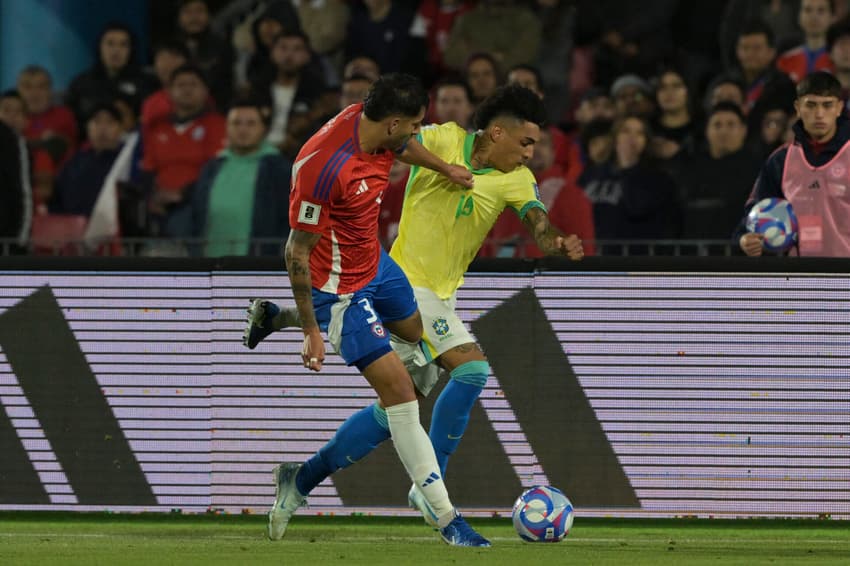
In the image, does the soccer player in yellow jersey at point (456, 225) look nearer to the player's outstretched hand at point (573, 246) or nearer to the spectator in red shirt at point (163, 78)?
the player's outstretched hand at point (573, 246)

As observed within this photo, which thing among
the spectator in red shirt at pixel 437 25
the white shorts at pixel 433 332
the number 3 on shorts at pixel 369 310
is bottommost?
the white shorts at pixel 433 332

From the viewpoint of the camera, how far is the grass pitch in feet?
24.9

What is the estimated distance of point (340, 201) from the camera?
8.01m

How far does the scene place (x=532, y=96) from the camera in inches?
348

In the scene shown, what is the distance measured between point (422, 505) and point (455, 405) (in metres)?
0.56

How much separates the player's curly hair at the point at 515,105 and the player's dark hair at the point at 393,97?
91 centimetres

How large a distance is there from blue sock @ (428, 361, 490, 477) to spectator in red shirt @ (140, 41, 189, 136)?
5754 millimetres

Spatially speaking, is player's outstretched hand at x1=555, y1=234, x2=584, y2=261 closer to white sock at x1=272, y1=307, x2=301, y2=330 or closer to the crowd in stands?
white sock at x1=272, y1=307, x2=301, y2=330

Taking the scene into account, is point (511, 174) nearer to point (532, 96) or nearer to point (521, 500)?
point (532, 96)

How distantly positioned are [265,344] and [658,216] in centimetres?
343

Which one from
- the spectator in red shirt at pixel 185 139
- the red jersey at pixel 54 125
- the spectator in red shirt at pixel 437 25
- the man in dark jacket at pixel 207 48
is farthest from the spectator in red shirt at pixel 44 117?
the spectator in red shirt at pixel 437 25

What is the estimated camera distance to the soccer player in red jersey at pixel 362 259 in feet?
25.8

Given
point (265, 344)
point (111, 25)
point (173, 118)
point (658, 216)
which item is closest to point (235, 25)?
point (111, 25)

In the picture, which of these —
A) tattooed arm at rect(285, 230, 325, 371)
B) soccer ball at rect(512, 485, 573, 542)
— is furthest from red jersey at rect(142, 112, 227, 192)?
soccer ball at rect(512, 485, 573, 542)
